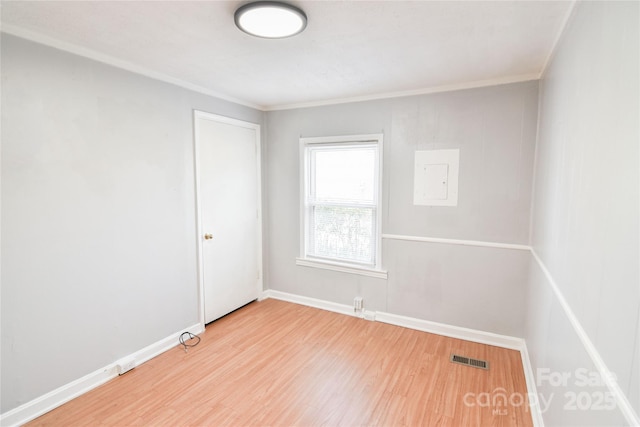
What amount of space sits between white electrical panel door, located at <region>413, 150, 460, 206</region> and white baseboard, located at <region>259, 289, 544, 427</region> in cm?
124

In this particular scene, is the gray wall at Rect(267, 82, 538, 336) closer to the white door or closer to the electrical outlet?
the white door

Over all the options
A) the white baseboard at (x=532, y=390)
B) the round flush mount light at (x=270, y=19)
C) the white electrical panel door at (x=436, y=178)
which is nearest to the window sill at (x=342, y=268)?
the white electrical panel door at (x=436, y=178)

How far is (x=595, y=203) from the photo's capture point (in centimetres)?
117

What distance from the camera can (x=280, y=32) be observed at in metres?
1.83

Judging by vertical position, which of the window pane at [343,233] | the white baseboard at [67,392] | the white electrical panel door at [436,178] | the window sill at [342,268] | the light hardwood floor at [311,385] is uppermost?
the white electrical panel door at [436,178]

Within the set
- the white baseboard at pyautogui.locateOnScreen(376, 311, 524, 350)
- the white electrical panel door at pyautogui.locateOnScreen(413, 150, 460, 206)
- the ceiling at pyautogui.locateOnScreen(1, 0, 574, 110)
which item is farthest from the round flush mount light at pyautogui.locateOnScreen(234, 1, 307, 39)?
the white baseboard at pyautogui.locateOnScreen(376, 311, 524, 350)

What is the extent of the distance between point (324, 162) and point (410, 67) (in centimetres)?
151

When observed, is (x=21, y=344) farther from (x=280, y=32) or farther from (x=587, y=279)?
(x=587, y=279)

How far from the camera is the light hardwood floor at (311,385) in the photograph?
209cm

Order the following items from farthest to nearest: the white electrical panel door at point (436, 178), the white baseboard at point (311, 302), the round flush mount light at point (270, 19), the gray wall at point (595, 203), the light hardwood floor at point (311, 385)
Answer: the white baseboard at point (311, 302)
the white electrical panel door at point (436, 178)
the light hardwood floor at point (311, 385)
the round flush mount light at point (270, 19)
the gray wall at point (595, 203)

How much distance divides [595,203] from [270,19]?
1697 mm

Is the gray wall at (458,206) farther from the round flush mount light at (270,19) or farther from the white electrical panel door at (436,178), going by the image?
the round flush mount light at (270,19)

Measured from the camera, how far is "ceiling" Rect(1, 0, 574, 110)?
1666 mm

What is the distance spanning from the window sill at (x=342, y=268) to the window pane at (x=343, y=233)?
0.10 m
